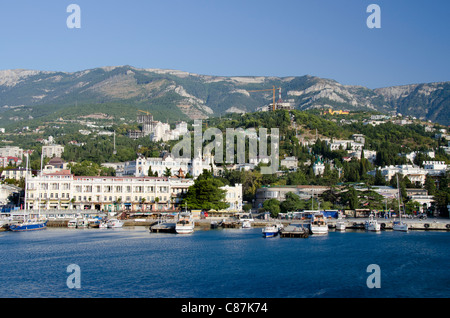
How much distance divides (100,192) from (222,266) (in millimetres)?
56833

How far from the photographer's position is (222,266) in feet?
135

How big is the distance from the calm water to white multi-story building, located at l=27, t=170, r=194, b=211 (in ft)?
96.2

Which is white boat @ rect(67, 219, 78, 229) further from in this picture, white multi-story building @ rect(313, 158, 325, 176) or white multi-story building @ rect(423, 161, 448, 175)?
white multi-story building @ rect(423, 161, 448, 175)

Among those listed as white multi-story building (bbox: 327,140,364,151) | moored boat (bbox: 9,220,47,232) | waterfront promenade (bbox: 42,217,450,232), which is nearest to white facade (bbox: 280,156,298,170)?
white multi-story building (bbox: 327,140,364,151)

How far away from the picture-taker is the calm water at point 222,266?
106 ft

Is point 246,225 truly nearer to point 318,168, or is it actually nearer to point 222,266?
point 222,266

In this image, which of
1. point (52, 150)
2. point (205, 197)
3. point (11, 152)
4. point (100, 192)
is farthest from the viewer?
point (11, 152)

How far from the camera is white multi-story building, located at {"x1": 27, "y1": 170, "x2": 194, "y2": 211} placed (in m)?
91.8

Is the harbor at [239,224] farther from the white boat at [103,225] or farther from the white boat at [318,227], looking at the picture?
the white boat at [318,227]

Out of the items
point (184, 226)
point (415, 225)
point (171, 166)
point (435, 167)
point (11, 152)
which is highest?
point (11, 152)

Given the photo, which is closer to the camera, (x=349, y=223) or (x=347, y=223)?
(x=347, y=223)

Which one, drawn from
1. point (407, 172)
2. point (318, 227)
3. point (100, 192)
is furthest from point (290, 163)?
A: point (318, 227)

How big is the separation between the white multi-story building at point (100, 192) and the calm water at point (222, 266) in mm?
29316

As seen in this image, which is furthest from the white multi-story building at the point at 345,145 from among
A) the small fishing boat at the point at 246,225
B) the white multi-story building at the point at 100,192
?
the small fishing boat at the point at 246,225
